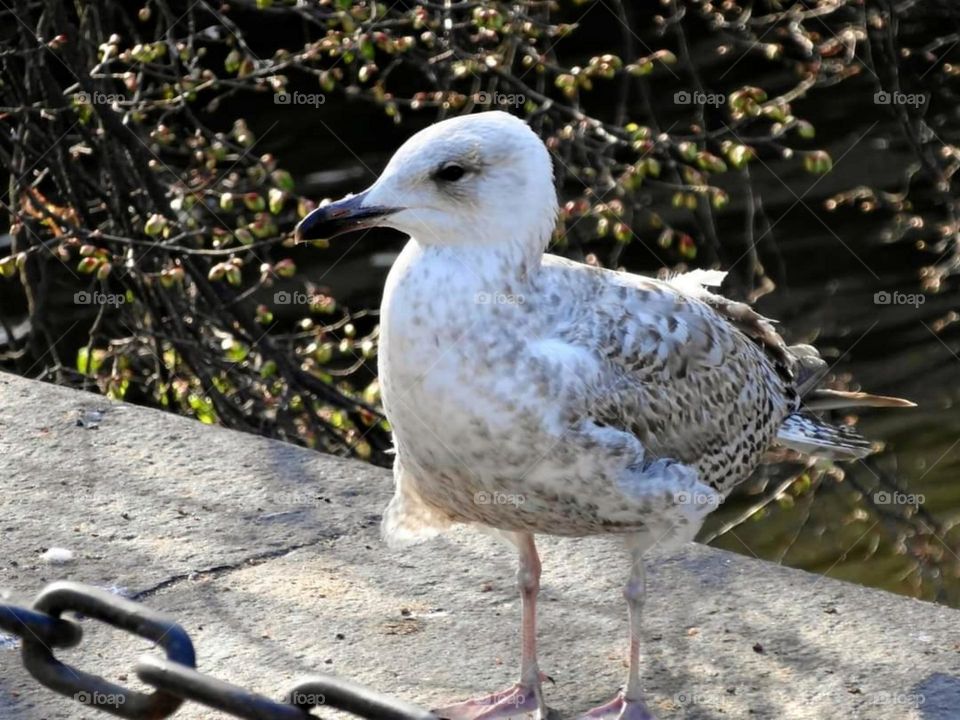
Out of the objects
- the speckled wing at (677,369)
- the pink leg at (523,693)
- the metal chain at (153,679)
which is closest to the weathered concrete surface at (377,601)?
the pink leg at (523,693)

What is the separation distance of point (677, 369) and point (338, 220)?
959mm

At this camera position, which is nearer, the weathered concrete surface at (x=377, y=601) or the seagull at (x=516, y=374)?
the seagull at (x=516, y=374)

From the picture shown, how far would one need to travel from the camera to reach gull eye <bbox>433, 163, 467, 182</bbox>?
360 centimetres

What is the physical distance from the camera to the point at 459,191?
362cm

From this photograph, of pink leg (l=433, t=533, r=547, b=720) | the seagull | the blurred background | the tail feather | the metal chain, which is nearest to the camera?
the metal chain

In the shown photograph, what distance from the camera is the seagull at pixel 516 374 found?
3.54 meters

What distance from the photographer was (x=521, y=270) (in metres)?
3.68

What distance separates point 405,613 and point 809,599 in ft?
3.34

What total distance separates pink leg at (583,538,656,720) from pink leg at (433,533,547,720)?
13 centimetres

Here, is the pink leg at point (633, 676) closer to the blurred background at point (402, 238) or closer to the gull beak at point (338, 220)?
the gull beak at point (338, 220)

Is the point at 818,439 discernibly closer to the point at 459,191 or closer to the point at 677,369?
the point at 677,369

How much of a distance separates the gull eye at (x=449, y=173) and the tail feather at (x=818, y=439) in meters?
1.49

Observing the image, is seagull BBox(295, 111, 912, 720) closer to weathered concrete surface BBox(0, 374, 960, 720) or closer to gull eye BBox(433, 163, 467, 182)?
gull eye BBox(433, 163, 467, 182)

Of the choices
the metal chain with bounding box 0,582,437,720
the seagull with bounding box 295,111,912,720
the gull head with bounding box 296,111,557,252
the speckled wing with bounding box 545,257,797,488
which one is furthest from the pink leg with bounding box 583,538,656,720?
the metal chain with bounding box 0,582,437,720
